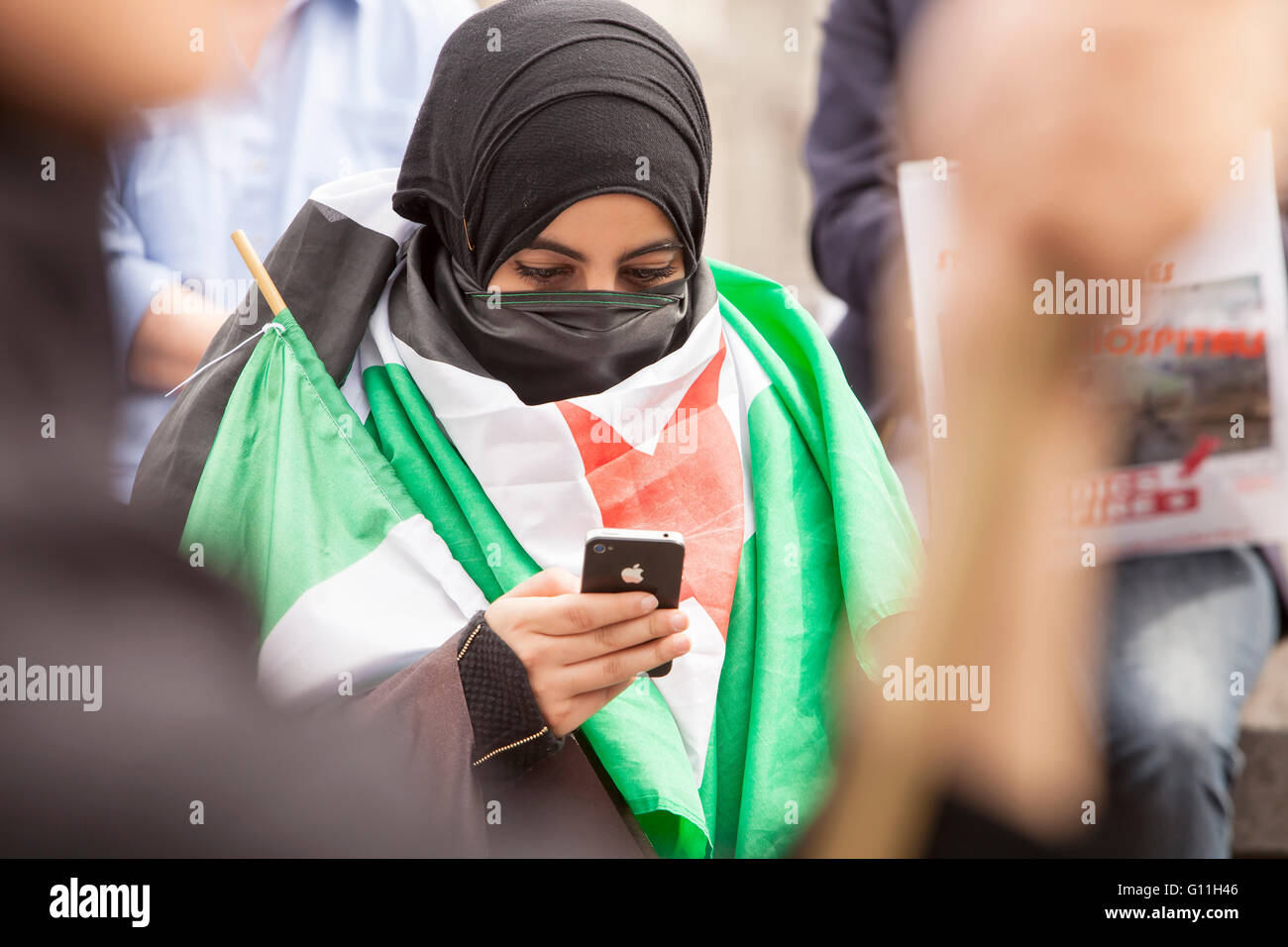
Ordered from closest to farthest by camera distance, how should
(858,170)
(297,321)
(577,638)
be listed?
(577,638), (297,321), (858,170)

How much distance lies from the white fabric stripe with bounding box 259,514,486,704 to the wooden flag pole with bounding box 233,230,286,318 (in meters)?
0.29

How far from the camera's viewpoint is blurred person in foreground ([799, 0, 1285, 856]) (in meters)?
1.48

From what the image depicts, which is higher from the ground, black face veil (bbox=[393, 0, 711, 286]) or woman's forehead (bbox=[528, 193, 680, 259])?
black face veil (bbox=[393, 0, 711, 286])

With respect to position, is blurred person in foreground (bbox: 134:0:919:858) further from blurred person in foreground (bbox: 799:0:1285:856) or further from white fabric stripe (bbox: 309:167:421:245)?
blurred person in foreground (bbox: 799:0:1285:856)

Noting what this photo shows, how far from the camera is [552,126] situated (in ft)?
4.29

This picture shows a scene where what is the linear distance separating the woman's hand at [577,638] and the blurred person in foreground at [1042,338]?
1.47 feet

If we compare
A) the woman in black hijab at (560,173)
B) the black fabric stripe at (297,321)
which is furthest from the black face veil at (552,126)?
the black fabric stripe at (297,321)

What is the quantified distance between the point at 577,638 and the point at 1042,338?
759 millimetres

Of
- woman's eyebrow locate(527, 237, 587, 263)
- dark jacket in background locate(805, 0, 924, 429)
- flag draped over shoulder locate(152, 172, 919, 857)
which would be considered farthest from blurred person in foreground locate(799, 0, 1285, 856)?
woman's eyebrow locate(527, 237, 587, 263)

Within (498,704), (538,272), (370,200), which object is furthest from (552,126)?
(498,704)

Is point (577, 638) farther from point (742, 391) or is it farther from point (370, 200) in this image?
point (370, 200)

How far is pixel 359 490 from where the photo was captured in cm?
132

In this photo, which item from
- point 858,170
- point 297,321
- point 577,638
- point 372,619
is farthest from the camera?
point 858,170

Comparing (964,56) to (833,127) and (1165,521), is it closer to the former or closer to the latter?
(833,127)
